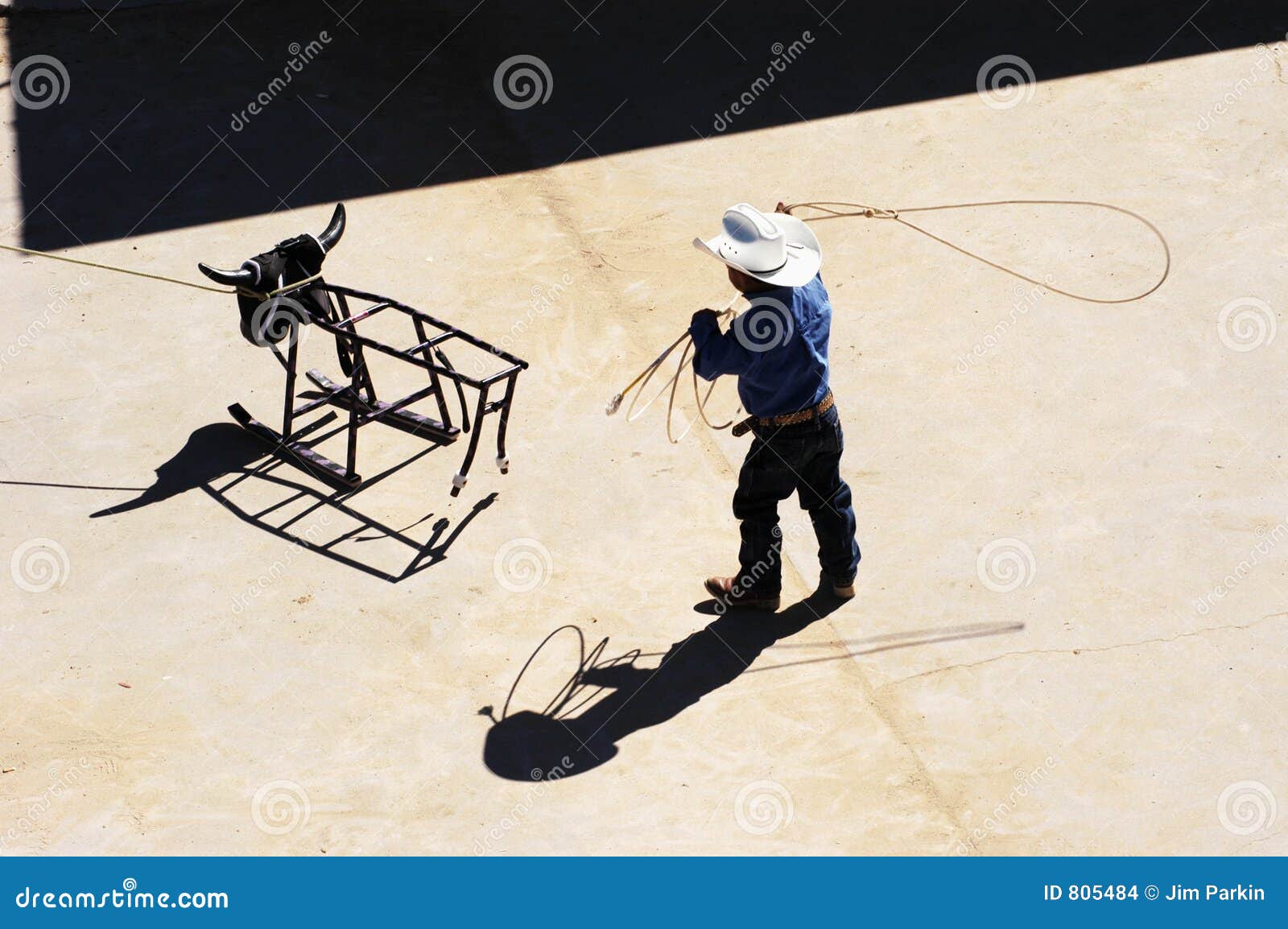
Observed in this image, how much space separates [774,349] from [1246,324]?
12.9ft

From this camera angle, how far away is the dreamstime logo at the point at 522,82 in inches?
430

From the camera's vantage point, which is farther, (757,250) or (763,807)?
(757,250)

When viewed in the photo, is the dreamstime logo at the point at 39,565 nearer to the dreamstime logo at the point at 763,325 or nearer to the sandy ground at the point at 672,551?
the sandy ground at the point at 672,551

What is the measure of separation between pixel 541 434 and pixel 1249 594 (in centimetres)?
369

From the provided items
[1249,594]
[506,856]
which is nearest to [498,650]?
[506,856]

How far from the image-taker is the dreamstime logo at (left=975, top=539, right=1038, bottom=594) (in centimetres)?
667

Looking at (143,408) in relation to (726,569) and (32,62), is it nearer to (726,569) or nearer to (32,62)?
(726,569)

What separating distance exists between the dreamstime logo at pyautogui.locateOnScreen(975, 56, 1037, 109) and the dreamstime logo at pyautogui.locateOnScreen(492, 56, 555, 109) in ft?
11.3
